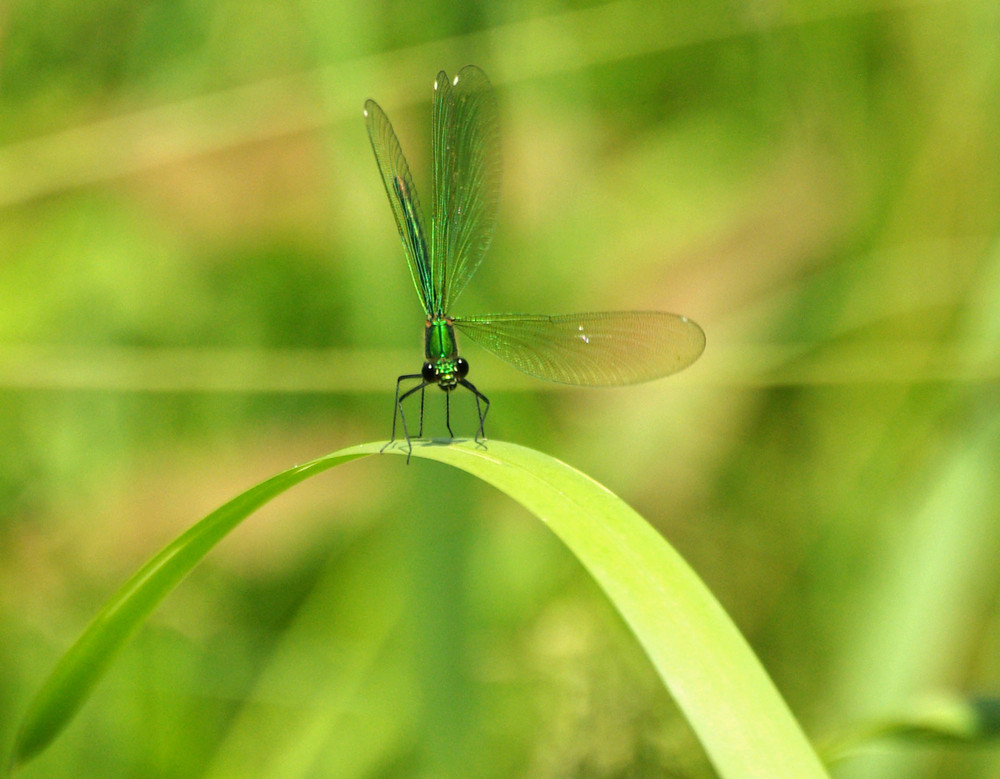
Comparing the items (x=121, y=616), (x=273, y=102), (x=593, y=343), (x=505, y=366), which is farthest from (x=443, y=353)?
(x=273, y=102)

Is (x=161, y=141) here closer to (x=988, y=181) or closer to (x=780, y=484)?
(x=780, y=484)

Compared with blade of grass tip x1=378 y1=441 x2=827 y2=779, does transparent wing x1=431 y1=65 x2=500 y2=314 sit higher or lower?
higher

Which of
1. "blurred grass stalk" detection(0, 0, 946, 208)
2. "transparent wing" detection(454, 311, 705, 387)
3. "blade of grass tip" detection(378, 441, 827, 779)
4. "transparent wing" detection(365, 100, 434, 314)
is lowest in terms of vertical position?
"blade of grass tip" detection(378, 441, 827, 779)

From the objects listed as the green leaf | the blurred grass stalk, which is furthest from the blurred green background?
the green leaf

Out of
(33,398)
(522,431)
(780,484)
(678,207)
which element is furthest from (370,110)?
(678,207)

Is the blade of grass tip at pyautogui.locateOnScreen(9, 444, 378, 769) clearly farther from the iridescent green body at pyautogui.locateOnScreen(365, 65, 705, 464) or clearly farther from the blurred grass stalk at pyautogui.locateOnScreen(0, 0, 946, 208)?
the blurred grass stalk at pyautogui.locateOnScreen(0, 0, 946, 208)

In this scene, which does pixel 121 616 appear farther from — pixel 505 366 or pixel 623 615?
pixel 505 366

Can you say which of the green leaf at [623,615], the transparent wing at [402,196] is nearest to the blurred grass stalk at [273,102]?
the transparent wing at [402,196]
